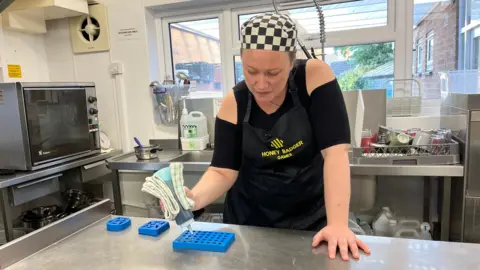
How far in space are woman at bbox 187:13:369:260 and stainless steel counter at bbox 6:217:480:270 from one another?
0.37ft

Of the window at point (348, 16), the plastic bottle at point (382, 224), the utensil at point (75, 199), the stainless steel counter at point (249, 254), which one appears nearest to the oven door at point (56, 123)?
the utensil at point (75, 199)

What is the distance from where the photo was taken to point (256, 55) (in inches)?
34.2

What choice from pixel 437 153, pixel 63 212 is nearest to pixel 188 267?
pixel 437 153

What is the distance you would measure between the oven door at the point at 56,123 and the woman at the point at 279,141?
1161 millimetres

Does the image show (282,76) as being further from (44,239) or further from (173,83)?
(173,83)

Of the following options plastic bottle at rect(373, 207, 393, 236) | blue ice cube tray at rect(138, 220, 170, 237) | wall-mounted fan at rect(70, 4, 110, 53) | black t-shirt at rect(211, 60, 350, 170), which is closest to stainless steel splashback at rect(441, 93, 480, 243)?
plastic bottle at rect(373, 207, 393, 236)

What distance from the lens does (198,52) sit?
8.44 ft

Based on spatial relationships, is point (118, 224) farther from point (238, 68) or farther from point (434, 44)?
point (434, 44)

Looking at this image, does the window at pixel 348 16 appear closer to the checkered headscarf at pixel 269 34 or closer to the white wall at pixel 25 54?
the checkered headscarf at pixel 269 34

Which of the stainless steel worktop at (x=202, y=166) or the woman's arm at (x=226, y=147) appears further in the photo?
the stainless steel worktop at (x=202, y=166)

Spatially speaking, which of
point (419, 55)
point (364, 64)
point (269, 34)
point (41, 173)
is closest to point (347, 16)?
point (364, 64)

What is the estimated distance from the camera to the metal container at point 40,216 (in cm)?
185

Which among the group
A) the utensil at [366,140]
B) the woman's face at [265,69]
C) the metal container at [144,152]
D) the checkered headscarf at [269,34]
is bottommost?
the metal container at [144,152]

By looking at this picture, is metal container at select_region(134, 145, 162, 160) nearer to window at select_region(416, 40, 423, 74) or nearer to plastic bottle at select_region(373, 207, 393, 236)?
plastic bottle at select_region(373, 207, 393, 236)
